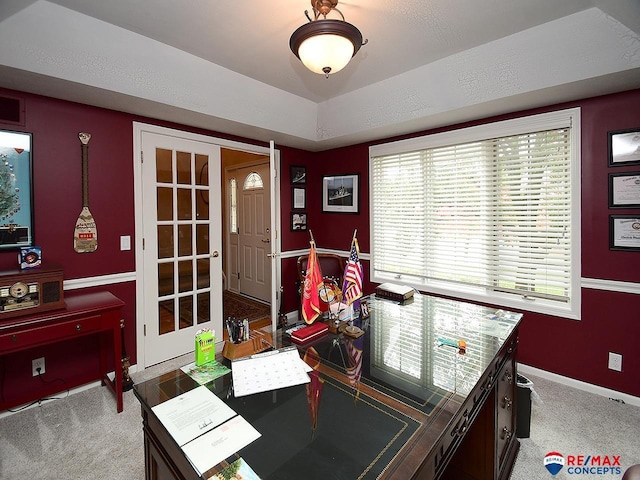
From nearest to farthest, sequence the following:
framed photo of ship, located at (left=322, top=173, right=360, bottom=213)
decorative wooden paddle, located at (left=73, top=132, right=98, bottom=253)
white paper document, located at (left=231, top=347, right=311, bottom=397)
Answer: white paper document, located at (left=231, top=347, right=311, bottom=397) < decorative wooden paddle, located at (left=73, top=132, right=98, bottom=253) < framed photo of ship, located at (left=322, top=173, right=360, bottom=213)

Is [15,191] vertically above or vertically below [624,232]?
above

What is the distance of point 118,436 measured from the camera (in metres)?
2.08

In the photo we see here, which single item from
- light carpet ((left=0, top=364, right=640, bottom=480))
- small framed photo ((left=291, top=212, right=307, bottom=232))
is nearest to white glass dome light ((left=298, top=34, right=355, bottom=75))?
light carpet ((left=0, top=364, right=640, bottom=480))

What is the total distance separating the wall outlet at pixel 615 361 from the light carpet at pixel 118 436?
262 mm

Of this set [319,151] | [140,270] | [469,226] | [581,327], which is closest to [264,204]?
[319,151]

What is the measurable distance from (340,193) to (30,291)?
129 inches

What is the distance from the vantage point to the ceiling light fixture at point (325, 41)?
1536 mm

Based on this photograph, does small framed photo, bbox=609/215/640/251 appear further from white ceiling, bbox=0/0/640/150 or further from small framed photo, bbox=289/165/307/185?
small framed photo, bbox=289/165/307/185

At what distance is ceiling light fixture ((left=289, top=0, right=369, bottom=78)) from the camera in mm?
1536

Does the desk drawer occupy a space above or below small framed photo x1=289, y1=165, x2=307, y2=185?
below

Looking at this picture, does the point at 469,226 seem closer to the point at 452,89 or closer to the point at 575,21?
the point at 452,89

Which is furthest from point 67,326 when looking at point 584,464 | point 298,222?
point 584,464

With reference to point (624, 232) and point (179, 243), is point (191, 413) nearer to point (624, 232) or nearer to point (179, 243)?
point (179, 243)

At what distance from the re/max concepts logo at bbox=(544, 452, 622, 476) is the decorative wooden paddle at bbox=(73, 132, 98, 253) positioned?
3.62 meters
